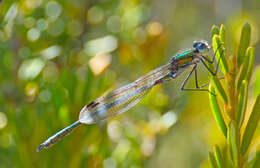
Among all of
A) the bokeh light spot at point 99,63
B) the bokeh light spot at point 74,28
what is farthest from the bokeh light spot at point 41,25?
the bokeh light spot at point 99,63

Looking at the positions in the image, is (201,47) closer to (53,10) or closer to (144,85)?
(144,85)

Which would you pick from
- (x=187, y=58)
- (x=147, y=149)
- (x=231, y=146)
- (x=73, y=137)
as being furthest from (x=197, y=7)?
(x=231, y=146)

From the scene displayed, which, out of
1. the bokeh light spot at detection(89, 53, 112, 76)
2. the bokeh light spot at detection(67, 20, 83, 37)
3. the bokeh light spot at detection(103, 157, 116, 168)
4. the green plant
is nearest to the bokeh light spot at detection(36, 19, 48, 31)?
the bokeh light spot at detection(67, 20, 83, 37)

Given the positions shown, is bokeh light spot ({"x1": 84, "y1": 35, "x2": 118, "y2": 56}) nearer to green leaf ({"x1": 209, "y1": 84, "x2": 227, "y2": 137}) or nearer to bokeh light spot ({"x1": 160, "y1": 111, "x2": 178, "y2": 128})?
bokeh light spot ({"x1": 160, "y1": 111, "x2": 178, "y2": 128})

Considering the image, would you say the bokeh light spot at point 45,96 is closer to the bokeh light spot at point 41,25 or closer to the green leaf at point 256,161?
the bokeh light spot at point 41,25

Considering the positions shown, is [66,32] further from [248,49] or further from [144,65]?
[248,49]

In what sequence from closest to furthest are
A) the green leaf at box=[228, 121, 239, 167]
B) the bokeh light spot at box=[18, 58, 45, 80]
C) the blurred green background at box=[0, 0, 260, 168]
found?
the green leaf at box=[228, 121, 239, 167] < the blurred green background at box=[0, 0, 260, 168] < the bokeh light spot at box=[18, 58, 45, 80]
